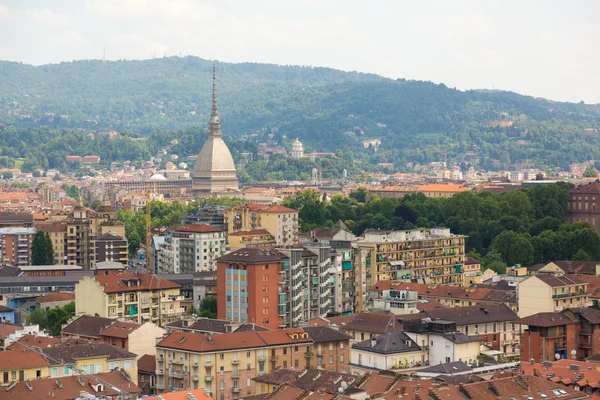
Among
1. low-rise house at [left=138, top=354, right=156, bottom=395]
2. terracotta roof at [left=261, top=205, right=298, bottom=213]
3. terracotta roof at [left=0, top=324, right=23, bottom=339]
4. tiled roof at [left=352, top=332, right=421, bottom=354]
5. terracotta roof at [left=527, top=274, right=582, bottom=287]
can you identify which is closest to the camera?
low-rise house at [left=138, top=354, right=156, bottom=395]

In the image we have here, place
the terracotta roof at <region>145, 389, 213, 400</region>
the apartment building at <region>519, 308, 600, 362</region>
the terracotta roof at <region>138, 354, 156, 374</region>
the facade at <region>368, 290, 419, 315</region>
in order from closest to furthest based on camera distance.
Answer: the terracotta roof at <region>145, 389, 213, 400</region>
the terracotta roof at <region>138, 354, 156, 374</region>
the apartment building at <region>519, 308, 600, 362</region>
the facade at <region>368, 290, 419, 315</region>

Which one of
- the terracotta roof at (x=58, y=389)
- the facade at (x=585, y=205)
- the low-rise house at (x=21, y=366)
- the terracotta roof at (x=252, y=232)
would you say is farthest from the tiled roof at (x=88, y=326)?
the facade at (x=585, y=205)

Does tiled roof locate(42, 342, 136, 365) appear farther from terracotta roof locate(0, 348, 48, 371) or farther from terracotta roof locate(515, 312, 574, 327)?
terracotta roof locate(515, 312, 574, 327)

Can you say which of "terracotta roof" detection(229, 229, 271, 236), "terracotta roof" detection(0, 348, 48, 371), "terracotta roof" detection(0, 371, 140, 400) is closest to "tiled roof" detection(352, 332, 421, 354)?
"terracotta roof" detection(0, 371, 140, 400)

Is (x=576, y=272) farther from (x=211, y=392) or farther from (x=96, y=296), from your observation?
(x=211, y=392)

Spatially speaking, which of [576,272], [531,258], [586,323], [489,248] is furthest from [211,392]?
[489,248]

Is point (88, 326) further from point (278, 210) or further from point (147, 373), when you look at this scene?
point (278, 210)

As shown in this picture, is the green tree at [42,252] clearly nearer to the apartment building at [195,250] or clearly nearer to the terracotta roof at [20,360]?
the apartment building at [195,250]
